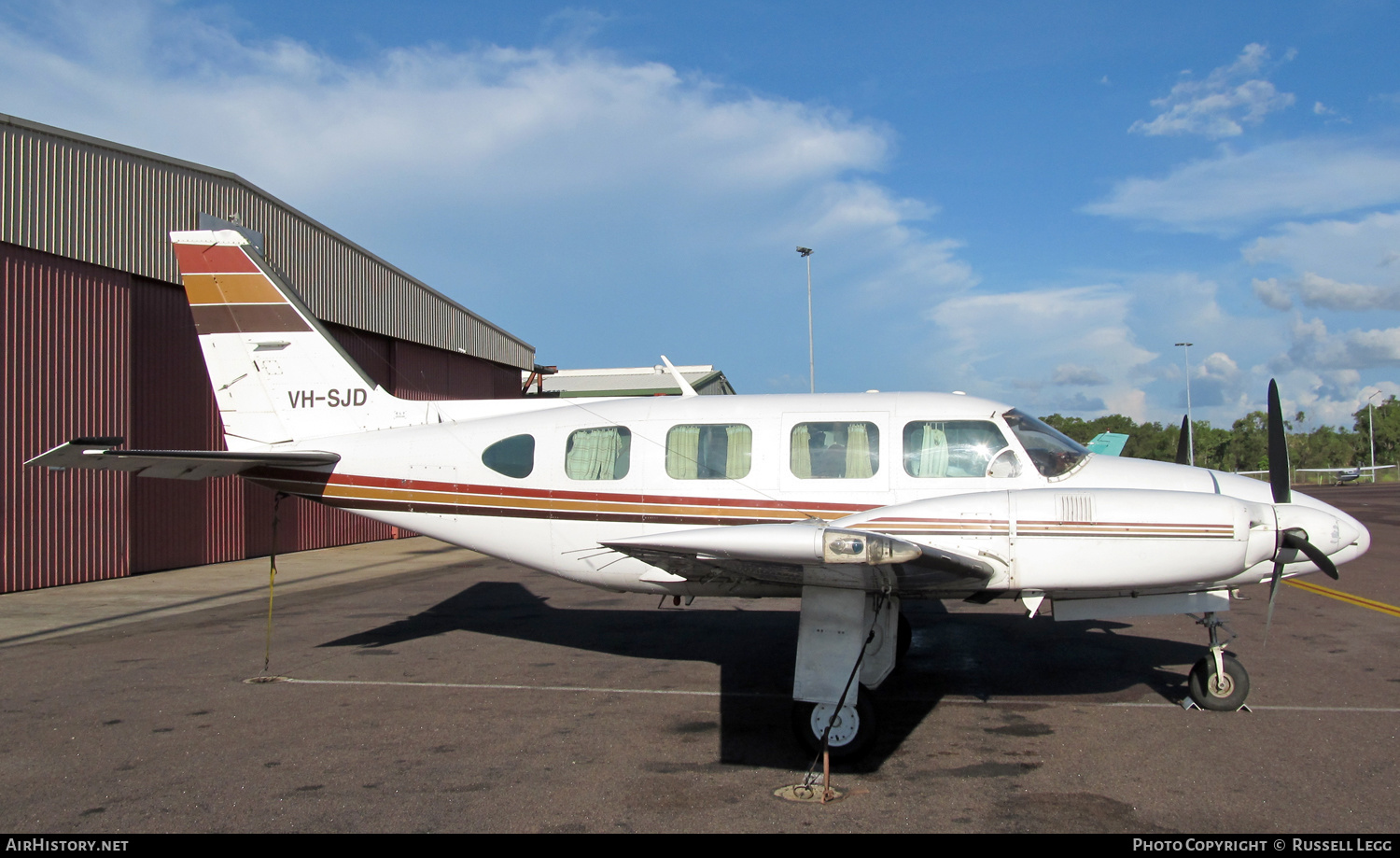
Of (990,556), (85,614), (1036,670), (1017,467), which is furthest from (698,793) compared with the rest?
(85,614)

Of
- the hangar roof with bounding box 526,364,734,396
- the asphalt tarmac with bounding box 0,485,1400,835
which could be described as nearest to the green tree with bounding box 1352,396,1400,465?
the hangar roof with bounding box 526,364,734,396

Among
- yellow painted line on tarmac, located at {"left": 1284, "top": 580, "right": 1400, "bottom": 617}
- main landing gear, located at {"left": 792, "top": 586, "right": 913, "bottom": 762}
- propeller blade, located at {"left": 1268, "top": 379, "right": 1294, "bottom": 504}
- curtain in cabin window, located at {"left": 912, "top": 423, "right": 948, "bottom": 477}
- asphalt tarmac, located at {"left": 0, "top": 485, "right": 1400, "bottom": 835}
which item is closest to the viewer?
asphalt tarmac, located at {"left": 0, "top": 485, "right": 1400, "bottom": 835}

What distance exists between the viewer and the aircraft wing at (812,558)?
473 cm

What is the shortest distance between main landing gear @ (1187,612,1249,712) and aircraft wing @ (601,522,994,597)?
2.55 meters

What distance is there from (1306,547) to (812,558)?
3798 millimetres

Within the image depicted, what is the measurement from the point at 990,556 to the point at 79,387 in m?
15.6

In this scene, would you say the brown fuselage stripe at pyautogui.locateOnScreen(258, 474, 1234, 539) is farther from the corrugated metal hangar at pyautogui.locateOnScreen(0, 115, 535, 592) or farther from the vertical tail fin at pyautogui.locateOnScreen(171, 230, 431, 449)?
the corrugated metal hangar at pyautogui.locateOnScreen(0, 115, 535, 592)

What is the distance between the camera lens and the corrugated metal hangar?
43.8 feet

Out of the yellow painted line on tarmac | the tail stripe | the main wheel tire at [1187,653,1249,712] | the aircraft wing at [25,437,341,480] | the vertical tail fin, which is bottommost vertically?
the yellow painted line on tarmac

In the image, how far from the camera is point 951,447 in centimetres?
695

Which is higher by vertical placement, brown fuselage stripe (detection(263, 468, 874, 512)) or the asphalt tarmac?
brown fuselage stripe (detection(263, 468, 874, 512))

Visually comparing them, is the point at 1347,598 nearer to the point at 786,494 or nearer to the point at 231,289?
the point at 786,494

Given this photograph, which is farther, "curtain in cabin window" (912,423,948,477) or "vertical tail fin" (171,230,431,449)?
"vertical tail fin" (171,230,431,449)

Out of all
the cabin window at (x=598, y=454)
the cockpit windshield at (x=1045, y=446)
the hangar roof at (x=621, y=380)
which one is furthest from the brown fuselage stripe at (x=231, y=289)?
the hangar roof at (x=621, y=380)
